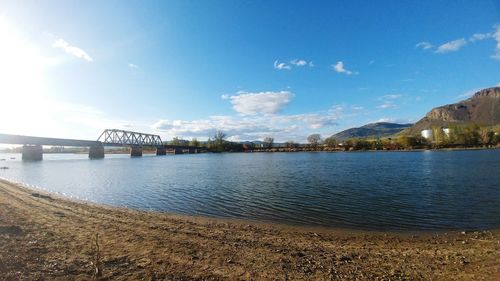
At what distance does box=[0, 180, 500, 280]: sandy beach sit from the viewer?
9.80 metres

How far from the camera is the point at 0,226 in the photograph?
1455 centimetres

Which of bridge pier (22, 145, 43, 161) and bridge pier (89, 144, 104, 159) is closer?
bridge pier (22, 145, 43, 161)

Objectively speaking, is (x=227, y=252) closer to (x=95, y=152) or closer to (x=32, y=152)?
(x=32, y=152)

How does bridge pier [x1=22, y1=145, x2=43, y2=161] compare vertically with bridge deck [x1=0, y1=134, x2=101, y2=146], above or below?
below

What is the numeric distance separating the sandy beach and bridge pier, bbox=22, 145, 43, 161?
140305mm

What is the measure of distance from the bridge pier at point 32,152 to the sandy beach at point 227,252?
140305 millimetres

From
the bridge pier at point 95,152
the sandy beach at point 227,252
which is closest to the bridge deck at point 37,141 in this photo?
the bridge pier at point 95,152

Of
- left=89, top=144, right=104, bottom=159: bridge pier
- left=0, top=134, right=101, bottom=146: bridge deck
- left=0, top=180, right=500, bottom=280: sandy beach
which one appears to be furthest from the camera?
left=89, top=144, right=104, bottom=159: bridge pier

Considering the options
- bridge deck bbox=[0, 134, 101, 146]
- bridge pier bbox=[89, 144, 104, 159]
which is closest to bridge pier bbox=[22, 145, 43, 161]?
bridge deck bbox=[0, 134, 101, 146]

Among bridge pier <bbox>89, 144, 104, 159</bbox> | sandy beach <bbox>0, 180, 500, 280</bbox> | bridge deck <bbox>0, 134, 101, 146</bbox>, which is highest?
bridge deck <bbox>0, 134, 101, 146</bbox>

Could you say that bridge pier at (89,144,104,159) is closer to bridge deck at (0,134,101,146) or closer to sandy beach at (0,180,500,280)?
bridge deck at (0,134,101,146)

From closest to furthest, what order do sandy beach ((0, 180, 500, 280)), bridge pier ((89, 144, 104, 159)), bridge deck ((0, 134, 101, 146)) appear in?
sandy beach ((0, 180, 500, 280)) → bridge deck ((0, 134, 101, 146)) → bridge pier ((89, 144, 104, 159))

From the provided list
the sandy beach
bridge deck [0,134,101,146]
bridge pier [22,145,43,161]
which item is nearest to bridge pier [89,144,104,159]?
bridge deck [0,134,101,146]

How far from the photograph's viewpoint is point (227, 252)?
41.4ft
